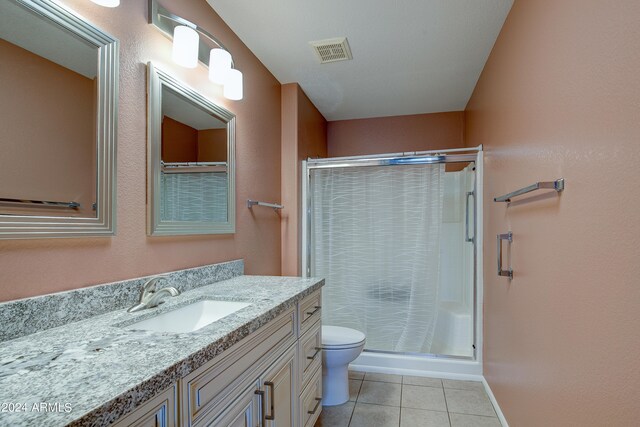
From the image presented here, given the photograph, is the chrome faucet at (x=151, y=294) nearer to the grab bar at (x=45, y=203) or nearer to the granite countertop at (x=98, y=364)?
the granite countertop at (x=98, y=364)

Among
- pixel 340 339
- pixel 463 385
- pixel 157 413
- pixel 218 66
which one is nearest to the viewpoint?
pixel 157 413

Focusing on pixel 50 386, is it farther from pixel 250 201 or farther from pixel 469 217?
pixel 469 217

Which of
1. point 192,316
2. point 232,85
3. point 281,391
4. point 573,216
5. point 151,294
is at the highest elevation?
point 232,85

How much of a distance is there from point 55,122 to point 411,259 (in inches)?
92.0

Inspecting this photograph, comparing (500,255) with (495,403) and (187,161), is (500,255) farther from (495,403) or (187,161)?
(187,161)

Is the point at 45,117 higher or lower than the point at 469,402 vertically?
higher

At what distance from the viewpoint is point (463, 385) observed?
2.41 meters

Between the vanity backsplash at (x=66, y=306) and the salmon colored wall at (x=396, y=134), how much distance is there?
271 cm

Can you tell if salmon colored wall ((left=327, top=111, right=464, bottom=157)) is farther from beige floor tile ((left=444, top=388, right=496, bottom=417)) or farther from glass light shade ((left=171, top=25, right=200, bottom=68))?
glass light shade ((left=171, top=25, right=200, bottom=68))

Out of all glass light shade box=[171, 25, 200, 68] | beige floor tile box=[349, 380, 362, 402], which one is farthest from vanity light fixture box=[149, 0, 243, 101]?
beige floor tile box=[349, 380, 362, 402]

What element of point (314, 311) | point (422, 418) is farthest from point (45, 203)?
point (422, 418)

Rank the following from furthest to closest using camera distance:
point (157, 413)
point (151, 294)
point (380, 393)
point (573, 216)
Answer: point (380, 393), point (151, 294), point (573, 216), point (157, 413)

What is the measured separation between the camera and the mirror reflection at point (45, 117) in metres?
0.89

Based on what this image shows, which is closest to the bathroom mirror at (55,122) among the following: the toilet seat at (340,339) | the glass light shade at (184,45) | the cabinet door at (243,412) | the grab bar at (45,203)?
the grab bar at (45,203)
